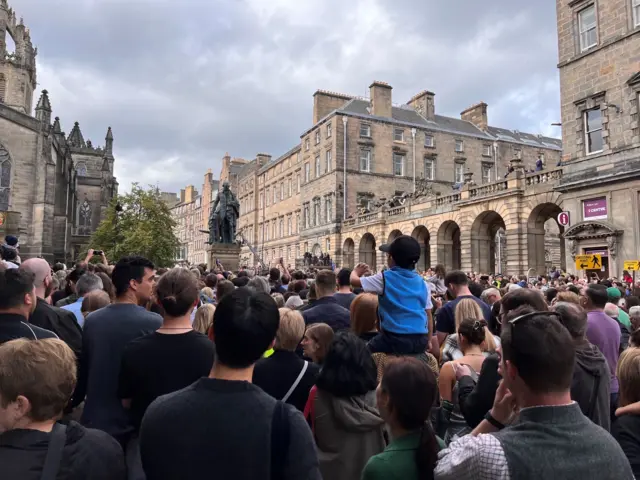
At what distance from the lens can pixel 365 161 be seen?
43562 millimetres

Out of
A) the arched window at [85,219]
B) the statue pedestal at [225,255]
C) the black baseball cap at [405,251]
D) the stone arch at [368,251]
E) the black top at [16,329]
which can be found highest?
the arched window at [85,219]

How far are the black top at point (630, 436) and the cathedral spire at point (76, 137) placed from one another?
235 feet

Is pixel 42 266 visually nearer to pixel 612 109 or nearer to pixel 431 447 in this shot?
pixel 431 447

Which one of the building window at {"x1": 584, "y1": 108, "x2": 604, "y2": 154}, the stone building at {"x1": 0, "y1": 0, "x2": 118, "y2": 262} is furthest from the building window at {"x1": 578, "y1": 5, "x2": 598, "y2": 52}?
the stone building at {"x1": 0, "y1": 0, "x2": 118, "y2": 262}

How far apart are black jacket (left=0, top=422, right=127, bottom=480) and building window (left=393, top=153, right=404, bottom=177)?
44.2 meters

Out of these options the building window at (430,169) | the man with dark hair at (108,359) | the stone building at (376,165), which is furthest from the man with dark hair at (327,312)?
the building window at (430,169)

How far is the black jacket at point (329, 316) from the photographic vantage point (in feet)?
16.1

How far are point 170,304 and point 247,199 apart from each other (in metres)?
65.5

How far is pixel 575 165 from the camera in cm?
2083

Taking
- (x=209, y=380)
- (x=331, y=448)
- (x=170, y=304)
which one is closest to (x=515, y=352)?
(x=209, y=380)

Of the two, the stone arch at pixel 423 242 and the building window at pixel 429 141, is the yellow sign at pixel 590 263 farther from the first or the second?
the building window at pixel 429 141

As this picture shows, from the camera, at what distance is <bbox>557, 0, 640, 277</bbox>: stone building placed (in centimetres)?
1833

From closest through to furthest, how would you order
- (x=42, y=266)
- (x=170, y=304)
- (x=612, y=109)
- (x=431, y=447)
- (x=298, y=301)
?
1. (x=431, y=447)
2. (x=170, y=304)
3. (x=42, y=266)
4. (x=298, y=301)
5. (x=612, y=109)

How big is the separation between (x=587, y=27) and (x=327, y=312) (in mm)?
22298
